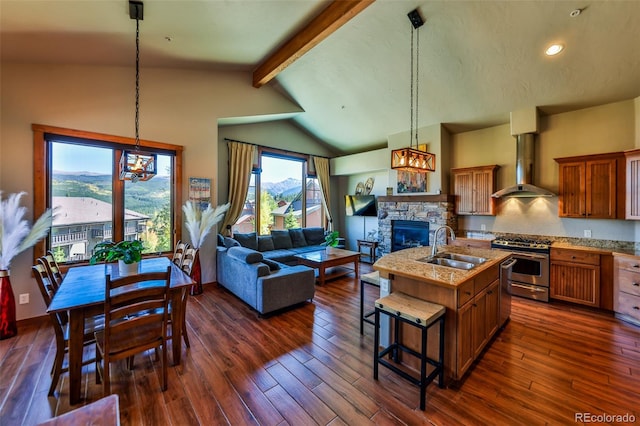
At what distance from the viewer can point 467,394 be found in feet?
6.98

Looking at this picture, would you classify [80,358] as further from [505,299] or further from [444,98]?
[444,98]

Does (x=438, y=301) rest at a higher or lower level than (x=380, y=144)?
lower

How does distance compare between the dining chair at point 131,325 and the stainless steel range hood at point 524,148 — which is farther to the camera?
the stainless steel range hood at point 524,148

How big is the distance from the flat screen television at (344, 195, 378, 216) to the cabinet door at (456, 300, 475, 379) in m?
4.70

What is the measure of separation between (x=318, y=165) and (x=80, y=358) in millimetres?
6255

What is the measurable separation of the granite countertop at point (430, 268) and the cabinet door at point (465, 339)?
0.29 m

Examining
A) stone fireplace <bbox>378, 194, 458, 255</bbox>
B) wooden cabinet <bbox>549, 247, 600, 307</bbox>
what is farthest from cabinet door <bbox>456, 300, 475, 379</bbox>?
stone fireplace <bbox>378, 194, 458, 255</bbox>

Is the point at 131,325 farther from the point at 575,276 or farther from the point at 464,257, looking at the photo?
the point at 575,276

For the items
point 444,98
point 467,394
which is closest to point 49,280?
point 467,394

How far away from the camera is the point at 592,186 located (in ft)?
12.8

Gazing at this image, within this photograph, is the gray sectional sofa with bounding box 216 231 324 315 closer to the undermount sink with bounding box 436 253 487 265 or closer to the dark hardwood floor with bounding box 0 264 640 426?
the dark hardwood floor with bounding box 0 264 640 426

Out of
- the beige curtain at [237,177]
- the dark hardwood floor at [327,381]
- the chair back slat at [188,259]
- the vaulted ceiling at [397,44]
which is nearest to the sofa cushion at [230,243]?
the beige curtain at [237,177]

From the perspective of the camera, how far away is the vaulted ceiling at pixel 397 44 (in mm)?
2842

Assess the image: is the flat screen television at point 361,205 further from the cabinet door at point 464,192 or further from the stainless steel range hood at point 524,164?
the stainless steel range hood at point 524,164
